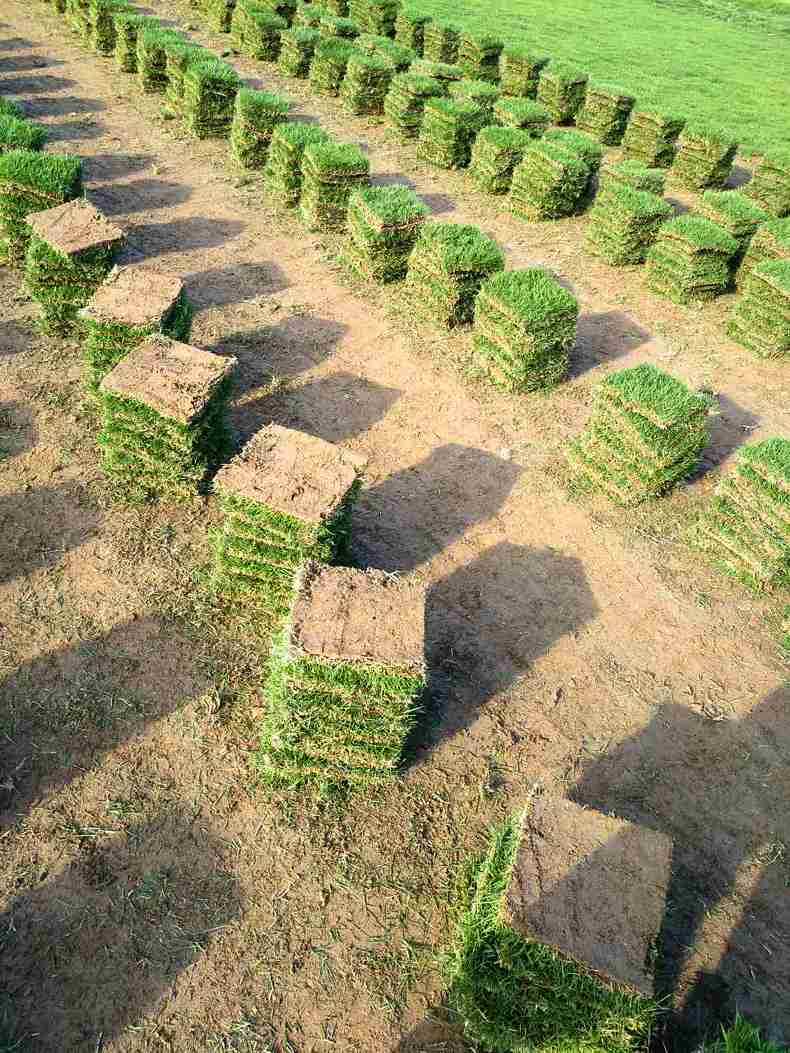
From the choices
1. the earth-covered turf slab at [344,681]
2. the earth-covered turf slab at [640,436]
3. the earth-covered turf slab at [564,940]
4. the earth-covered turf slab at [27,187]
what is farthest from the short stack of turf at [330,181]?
the earth-covered turf slab at [564,940]

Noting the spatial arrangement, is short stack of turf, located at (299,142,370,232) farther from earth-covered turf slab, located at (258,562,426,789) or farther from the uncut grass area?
the uncut grass area

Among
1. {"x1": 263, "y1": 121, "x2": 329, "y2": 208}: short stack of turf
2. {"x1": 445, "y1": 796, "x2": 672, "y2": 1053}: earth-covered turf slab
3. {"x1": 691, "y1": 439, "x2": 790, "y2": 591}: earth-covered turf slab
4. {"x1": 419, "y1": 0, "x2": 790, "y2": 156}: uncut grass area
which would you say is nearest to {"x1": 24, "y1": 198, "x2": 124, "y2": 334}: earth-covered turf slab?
{"x1": 263, "y1": 121, "x2": 329, "y2": 208}: short stack of turf

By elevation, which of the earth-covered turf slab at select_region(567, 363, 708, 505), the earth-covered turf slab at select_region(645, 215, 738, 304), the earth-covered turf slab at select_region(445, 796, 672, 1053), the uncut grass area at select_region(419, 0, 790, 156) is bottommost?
the earth-covered turf slab at select_region(445, 796, 672, 1053)

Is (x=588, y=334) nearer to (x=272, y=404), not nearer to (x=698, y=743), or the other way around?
(x=272, y=404)

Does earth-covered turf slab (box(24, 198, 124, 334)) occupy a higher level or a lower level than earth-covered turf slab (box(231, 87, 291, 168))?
lower

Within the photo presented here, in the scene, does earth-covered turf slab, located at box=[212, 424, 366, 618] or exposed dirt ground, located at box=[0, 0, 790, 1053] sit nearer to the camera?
exposed dirt ground, located at box=[0, 0, 790, 1053]

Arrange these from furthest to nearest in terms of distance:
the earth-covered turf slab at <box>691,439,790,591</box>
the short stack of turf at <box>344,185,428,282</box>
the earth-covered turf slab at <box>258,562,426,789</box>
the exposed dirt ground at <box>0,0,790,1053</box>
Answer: the short stack of turf at <box>344,185,428,282</box>, the earth-covered turf slab at <box>691,439,790,591</box>, the earth-covered turf slab at <box>258,562,426,789</box>, the exposed dirt ground at <box>0,0,790,1053</box>
